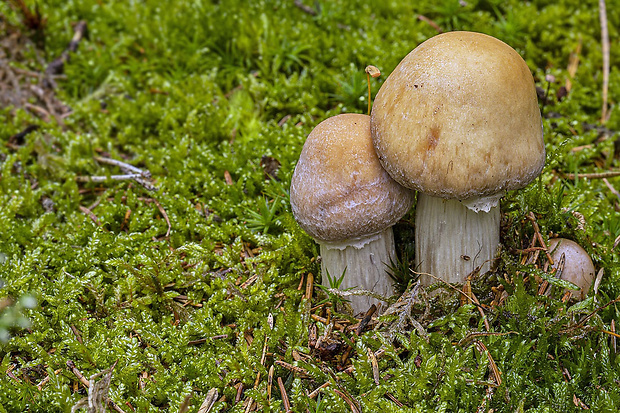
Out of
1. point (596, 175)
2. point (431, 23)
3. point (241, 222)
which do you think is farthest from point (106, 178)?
point (596, 175)

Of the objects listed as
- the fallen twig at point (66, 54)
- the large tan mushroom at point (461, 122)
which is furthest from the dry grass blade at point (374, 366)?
the fallen twig at point (66, 54)

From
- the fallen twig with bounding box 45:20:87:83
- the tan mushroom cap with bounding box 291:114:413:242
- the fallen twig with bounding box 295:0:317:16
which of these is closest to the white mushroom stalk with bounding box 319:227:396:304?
the tan mushroom cap with bounding box 291:114:413:242

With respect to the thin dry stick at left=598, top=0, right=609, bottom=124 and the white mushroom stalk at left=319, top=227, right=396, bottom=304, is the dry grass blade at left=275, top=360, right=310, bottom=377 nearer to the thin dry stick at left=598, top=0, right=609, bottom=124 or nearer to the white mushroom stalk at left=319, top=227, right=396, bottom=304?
the white mushroom stalk at left=319, top=227, right=396, bottom=304

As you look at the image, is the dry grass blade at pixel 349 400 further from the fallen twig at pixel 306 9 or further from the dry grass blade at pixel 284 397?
the fallen twig at pixel 306 9

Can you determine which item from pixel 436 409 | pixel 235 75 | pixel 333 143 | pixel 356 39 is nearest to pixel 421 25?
pixel 356 39

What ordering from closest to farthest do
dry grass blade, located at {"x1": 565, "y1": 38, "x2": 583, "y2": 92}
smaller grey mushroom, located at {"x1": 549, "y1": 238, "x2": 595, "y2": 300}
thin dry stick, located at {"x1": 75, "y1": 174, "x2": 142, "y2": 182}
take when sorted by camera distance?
smaller grey mushroom, located at {"x1": 549, "y1": 238, "x2": 595, "y2": 300} < thin dry stick, located at {"x1": 75, "y1": 174, "x2": 142, "y2": 182} < dry grass blade, located at {"x1": 565, "y1": 38, "x2": 583, "y2": 92}

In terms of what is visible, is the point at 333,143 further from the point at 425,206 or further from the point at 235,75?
the point at 235,75
